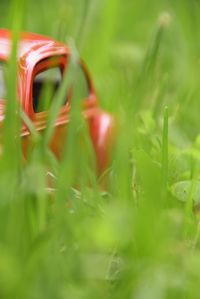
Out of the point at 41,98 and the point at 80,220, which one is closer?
the point at 80,220

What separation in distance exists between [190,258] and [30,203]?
13.8 inches

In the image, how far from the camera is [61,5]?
15.1 feet

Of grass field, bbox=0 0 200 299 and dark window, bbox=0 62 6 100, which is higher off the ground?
dark window, bbox=0 62 6 100

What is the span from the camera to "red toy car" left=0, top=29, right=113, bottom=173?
277 cm

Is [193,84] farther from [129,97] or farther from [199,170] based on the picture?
[199,170]

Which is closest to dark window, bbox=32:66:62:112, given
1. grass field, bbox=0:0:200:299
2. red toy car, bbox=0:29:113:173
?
red toy car, bbox=0:29:113:173

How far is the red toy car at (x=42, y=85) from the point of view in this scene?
277 cm

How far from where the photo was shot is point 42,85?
2.95 meters

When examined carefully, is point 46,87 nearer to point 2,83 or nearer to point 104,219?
point 2,83

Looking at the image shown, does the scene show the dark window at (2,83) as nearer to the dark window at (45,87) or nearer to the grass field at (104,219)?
the dark window at (45,87)

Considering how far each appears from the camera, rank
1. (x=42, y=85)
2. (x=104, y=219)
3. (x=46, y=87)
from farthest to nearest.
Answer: (x=42, y=85) < (x=46, y=87) < (x=104, y=219)

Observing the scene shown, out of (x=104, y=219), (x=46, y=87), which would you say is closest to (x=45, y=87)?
(x=46, y=87)

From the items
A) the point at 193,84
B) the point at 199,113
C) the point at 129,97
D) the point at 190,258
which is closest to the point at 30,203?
the point at 190,258

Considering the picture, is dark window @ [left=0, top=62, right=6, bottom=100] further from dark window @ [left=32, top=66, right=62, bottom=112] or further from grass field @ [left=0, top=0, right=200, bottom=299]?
grass field @ [left=0, top=0, right=200, bottom=299]
